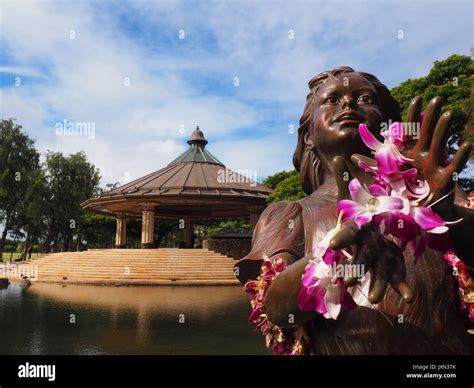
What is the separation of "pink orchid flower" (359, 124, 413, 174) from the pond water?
609 centimetres

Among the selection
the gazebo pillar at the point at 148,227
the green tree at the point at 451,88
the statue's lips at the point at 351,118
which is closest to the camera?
the statue's lips at the point at 351,118

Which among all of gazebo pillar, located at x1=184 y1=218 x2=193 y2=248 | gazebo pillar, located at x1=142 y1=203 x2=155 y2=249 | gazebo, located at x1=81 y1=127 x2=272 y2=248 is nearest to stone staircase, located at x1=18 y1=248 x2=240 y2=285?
gazebo pillar, located at x1=142 y1=203 x2=155 y2=249

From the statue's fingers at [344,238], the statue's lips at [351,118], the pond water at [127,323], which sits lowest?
the pond water at [127,323]

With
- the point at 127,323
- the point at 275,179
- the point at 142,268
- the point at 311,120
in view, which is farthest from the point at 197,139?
the point at 311,120

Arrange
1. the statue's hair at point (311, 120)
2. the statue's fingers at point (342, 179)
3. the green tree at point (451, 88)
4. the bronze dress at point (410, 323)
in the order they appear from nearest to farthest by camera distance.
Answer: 1. the statue's fingers at point (342, 179)
2. the bronze dress at point (410, 323)
3. the statue's hair at point (311, 120)
4. the green tree at point (451, 88)

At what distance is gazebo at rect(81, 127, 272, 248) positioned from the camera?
81.1 feet

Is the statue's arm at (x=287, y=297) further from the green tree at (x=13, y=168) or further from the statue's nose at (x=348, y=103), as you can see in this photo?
the green tree at (x=13, y=168)

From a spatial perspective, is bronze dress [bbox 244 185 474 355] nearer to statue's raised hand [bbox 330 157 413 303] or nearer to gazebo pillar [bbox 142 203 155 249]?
statue's raised hand [bbox 330 157 413 303]

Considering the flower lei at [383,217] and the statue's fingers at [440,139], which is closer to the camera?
the flower lei at [383,217]

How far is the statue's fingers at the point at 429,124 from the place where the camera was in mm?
1460

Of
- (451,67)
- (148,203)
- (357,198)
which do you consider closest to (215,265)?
(148,203)

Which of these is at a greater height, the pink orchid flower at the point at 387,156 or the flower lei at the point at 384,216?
the pink orchid flower at the point at 387,156

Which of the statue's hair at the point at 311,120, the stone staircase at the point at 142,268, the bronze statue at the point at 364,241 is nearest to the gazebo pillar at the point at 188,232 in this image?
the stone staircase at the point at 142,268

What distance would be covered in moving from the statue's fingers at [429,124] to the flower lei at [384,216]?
0.07 meters
